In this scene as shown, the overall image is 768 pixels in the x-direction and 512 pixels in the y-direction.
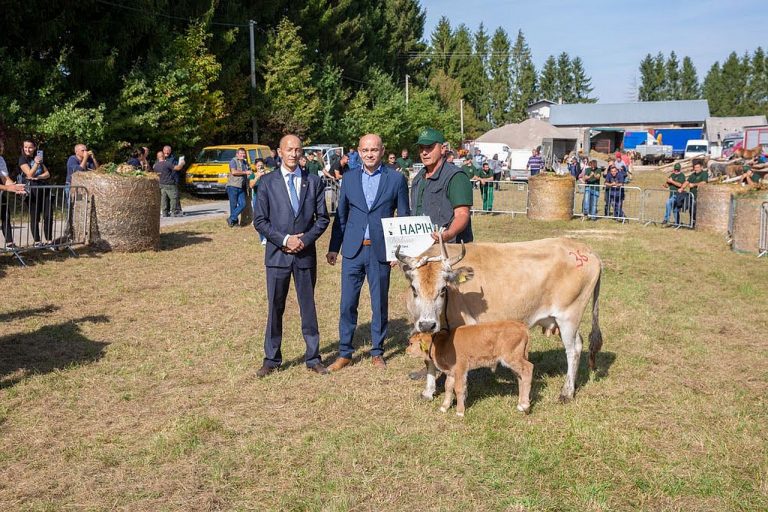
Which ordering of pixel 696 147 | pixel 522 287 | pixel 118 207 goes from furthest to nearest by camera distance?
pixel 696 147
pixel 118 207
pixel 522 287

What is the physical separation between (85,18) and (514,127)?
3309 cm

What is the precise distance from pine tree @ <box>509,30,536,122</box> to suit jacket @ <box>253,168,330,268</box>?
103m

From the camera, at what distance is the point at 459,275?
5.34 m

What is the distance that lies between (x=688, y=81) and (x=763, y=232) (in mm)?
132572

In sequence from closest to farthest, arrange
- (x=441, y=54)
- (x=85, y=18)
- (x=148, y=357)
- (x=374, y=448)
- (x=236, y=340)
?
1. (x=374, y=448)
2. (x=148, y=357)
3. (x=236, y=340)
4. (x=85, y=18)
5. (x=441, y=54)

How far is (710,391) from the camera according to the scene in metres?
6.21

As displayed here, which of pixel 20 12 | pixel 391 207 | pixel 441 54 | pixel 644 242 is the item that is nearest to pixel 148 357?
pixel 391 207

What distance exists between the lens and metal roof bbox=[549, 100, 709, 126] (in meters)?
88.1

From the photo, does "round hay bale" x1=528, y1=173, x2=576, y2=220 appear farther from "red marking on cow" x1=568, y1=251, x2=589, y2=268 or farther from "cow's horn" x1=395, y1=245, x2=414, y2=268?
"cow's horn" x1=395, y1=245, x2=414, y2=268

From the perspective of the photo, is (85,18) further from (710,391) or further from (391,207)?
(710,391)

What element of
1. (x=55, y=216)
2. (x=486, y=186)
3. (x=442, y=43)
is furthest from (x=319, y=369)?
(x=442, y=43)

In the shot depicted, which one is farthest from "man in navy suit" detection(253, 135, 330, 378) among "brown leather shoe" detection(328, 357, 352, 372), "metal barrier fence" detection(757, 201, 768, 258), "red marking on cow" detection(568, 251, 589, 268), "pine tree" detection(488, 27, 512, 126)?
"pine tree" detection(488, 27, 512, 126)

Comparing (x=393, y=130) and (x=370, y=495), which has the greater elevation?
(x=393, y=130)

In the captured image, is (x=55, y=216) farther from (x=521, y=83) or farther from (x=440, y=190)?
(x=521, y=83)
